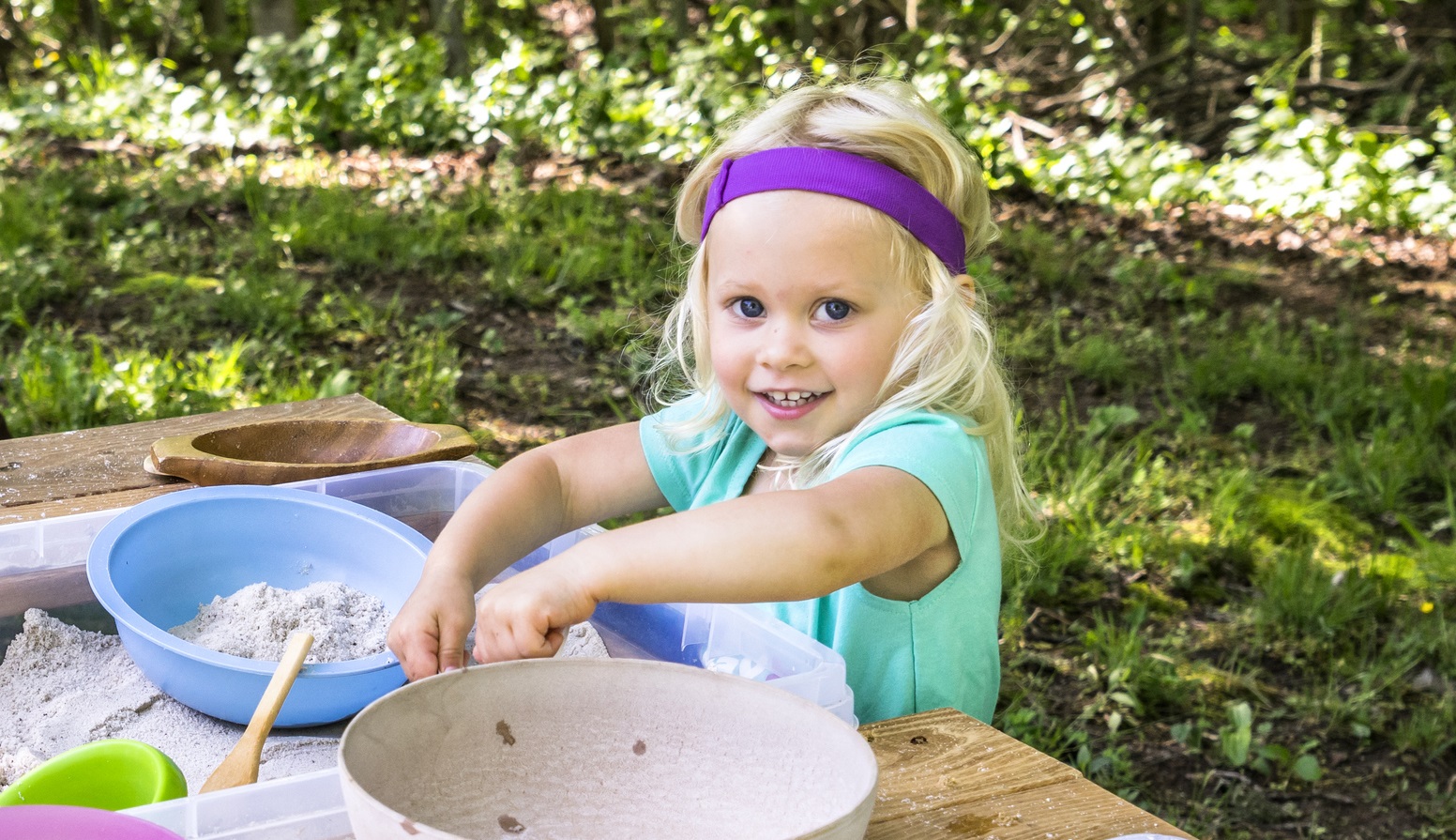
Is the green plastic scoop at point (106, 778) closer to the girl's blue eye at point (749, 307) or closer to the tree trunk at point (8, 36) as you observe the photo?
the girl's blue eye at point (749, 307)

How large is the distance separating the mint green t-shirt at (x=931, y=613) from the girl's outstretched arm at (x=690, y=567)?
0.16 metres

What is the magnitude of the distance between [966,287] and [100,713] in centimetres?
79

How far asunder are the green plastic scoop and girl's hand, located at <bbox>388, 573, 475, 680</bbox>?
20cm

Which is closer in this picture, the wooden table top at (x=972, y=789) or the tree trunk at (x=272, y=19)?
the wooden table top at (x=972, y=789)

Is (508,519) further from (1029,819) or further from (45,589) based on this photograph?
(1029,819)

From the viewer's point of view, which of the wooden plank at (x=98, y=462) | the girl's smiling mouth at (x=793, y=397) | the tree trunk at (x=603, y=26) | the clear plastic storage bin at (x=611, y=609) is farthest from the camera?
the tree trunk at (x=603, y=26)

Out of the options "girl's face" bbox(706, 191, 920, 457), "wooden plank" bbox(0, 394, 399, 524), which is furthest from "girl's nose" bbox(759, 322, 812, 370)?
"wooden plank" bbox(0, 394, 399, 524)

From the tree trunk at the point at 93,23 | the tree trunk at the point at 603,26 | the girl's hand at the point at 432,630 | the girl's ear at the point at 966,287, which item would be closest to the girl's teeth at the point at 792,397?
the girl's ear at the point at 966,287

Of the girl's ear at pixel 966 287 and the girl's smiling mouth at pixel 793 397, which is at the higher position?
the girl's ear at pixel 966 287

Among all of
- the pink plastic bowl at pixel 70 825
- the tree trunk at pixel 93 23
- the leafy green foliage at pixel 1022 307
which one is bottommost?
the leafy green foliage at pixel 1022 307

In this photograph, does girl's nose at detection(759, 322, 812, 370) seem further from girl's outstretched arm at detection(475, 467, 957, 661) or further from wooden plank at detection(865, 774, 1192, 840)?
wooden plank at detection(865, 774, 1192, 840)

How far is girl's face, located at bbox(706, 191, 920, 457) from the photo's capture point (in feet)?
3.38

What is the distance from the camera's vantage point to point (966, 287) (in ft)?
3.72

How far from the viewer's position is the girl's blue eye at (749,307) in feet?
3.54
